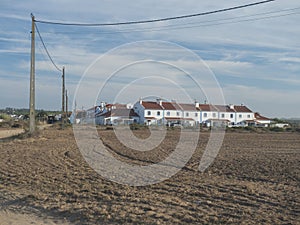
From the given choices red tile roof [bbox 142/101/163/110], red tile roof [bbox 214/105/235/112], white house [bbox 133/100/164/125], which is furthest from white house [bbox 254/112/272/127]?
white house [bbox 133/100/164/125]

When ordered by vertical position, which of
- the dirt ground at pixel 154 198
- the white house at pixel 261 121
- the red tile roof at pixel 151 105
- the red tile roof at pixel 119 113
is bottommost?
the dirt ground at pixel 154 198

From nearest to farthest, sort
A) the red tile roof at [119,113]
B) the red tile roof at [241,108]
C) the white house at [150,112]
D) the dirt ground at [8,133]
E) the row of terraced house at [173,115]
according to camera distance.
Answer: the dirt ground at [8,133] < the red tile roof at [119,113] < the row of terraced house at [173,115] < the white house at [150,112] < the red tile roof at [241,108]

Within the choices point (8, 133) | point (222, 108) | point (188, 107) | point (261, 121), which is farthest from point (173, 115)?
point (8, 133)

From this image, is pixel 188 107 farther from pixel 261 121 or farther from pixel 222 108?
pixel 261 121

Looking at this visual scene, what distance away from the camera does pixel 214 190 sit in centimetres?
1047

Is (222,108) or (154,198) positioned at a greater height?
(222,108)

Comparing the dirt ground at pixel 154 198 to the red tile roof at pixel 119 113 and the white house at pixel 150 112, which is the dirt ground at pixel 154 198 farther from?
the white house at pixel 150 112

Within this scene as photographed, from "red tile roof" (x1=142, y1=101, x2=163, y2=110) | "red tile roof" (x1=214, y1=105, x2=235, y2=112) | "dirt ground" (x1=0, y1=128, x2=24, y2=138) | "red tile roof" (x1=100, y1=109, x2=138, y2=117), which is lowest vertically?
→ "dirt ground" (x1=0, y1=128, x2=24, y2=138)

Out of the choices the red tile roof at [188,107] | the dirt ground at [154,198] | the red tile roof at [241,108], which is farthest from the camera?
the red tile roof at [241,108]

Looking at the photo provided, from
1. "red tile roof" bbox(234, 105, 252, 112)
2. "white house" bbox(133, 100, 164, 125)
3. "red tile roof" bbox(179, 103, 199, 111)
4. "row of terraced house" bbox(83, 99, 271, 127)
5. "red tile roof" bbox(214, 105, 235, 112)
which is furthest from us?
"red tile roof" bbox(234, 105, 252, 112)

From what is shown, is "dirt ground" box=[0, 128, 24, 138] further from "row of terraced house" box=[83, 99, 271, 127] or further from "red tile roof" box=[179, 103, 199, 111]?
"red tile roof" box=[179, 103, 199, 111]

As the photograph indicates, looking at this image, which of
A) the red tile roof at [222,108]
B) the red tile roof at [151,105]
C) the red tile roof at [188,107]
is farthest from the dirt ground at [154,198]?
the red tile roof at [151,105]

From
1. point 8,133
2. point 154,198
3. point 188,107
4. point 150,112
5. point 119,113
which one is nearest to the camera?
point 154,198

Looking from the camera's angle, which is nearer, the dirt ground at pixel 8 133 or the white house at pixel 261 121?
the dirt ground at pixel 8 133
